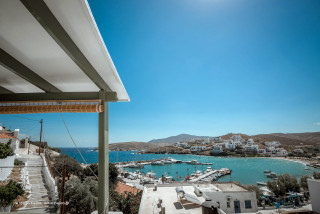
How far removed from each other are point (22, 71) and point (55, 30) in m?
1.07

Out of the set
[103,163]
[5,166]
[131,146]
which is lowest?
[131,146]

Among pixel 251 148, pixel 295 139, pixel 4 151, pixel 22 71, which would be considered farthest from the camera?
pixel 295 139

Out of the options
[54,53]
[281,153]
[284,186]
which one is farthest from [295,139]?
[54,53]

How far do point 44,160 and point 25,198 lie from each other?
15.9 feet

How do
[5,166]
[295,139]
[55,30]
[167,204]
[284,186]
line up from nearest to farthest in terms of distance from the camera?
[55,30], [167,204], [5,166], [284,186], [295,139]

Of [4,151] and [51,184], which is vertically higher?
[4,151]

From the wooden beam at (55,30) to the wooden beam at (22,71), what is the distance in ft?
2.76

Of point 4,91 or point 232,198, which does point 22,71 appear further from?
point 232,198

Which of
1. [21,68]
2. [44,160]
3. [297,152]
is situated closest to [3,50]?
[21,68]

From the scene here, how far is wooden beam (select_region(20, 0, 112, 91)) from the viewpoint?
997 mm

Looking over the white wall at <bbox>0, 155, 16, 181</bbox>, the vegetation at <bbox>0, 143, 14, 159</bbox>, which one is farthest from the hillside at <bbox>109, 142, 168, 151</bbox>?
the vegetation at <bbox>0, 143, 14, 159</bbox>

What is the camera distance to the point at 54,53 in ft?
A: 5.08

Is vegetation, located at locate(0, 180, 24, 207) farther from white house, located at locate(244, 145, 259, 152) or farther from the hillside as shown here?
the hillside

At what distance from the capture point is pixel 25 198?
25.2ft
